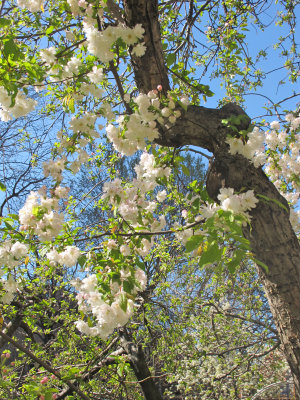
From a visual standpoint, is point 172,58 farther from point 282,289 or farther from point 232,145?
point 282,289

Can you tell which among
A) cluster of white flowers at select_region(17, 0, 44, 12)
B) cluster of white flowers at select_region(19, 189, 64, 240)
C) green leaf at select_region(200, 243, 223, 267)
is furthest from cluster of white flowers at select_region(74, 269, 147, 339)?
cluster of white flowers at select_region(17, 0, 44, 12)

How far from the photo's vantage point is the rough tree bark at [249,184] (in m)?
1.68

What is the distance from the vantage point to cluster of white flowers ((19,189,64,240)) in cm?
171

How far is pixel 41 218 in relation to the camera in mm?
1727

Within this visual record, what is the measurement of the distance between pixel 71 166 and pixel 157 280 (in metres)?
3.62

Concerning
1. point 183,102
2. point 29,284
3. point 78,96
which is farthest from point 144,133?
point 29,284

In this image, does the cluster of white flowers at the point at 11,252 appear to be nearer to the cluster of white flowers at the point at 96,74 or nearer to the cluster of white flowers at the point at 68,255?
the cluster of white flowers at the point at 68,255

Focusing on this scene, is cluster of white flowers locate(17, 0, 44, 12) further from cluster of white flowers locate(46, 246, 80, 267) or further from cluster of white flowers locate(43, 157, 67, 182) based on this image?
cluster of white flowers locate(46, 246, 80, 267)

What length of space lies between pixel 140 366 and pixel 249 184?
3303 mm

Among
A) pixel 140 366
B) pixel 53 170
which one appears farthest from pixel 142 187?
pixel 140 366

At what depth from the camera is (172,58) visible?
208 centimetres

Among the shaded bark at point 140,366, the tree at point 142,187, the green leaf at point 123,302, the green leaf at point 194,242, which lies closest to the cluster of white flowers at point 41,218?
the tree at point 142,187

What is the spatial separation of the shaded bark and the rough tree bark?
2969 millimetres

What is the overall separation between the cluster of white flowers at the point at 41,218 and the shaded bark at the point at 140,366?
297cm
